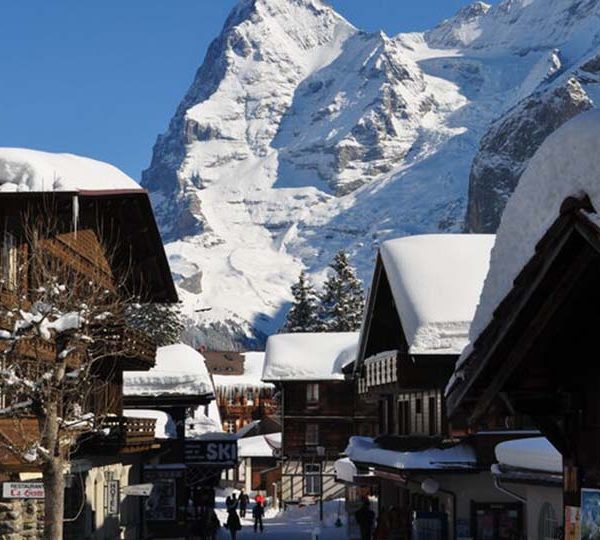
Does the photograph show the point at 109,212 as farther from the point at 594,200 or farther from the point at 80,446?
the point at 594,200

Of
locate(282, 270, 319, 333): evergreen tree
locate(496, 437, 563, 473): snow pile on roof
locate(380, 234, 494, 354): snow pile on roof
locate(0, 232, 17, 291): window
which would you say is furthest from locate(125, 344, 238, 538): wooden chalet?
locate(282, 270, 319, 333): evergreen tree

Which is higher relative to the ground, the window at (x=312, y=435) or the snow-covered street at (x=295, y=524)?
the window at (x=312, y=435)

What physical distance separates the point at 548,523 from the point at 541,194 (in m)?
10.8

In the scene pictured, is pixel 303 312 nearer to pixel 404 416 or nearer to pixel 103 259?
pixel 404 416

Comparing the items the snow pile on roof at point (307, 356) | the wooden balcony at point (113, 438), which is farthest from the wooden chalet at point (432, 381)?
the snow pile on roof at point (307, 356)

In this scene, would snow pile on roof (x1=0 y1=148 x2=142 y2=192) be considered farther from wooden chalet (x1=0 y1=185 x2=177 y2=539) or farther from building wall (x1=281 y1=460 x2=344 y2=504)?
building wall (x1=281 y1=460 x2=344 y2=504)

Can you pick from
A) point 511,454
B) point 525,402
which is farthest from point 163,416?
point 525,402

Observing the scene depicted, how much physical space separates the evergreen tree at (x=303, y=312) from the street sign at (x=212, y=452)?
55.9m

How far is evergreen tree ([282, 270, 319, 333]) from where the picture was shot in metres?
102

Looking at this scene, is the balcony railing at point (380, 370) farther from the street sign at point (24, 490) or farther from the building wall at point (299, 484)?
the building wall at point (299, 484)

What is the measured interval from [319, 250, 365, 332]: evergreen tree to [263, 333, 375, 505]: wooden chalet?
33.1 metres

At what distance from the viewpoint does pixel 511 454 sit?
1911 cm

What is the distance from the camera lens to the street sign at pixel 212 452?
45.3 metres

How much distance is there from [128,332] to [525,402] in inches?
955
